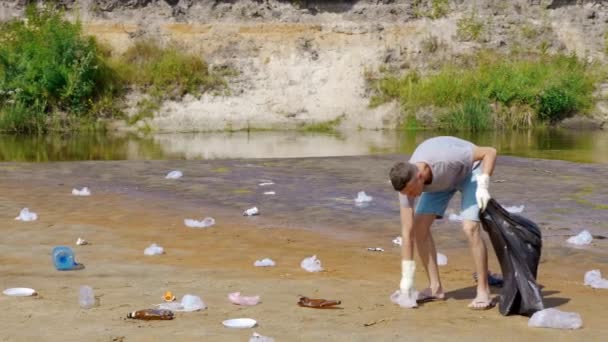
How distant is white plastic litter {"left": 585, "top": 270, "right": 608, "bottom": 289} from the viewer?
841 cm

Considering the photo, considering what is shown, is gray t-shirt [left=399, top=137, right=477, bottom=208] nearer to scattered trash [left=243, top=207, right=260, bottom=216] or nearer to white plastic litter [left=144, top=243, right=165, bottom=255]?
white plastic litter [left=144, top=243, right=165, bottom=255]

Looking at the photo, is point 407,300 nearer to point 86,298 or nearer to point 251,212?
point 86,298

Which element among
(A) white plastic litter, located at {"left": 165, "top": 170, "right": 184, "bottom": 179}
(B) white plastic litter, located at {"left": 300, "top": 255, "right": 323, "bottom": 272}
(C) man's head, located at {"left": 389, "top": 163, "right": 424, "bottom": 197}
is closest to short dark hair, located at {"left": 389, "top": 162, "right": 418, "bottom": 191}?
(C) man's head, located at {"left": 389, "top": 163, "right": 424, "bottom": 197}

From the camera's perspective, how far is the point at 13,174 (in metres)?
16.4

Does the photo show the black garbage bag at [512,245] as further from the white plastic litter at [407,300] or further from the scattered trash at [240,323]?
the scattered trash at [240,323]

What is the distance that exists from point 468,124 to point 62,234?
68.8 ft

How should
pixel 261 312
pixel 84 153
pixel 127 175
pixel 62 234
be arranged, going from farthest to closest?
pixel 84 153 → pixel 127 175 → pixel 62 234 → pixel 261 312

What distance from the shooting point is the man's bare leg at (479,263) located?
24.9 feet

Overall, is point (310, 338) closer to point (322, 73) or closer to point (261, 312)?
point (261, 312)

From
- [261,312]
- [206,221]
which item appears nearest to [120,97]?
[206,221]

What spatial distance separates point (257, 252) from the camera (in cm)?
998

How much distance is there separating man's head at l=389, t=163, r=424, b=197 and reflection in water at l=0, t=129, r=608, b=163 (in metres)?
13.9

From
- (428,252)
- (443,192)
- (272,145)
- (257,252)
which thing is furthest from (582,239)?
(272,145)

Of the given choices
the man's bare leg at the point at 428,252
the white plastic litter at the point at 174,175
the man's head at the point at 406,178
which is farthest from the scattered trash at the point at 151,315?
the white plastic litter at the point at 174,175
